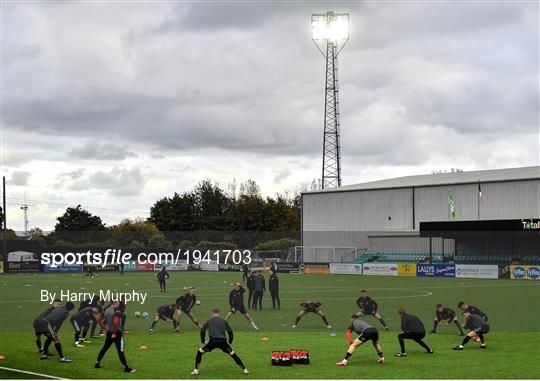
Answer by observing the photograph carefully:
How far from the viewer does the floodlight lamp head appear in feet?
305

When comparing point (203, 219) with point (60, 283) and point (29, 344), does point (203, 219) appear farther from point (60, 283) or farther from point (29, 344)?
point (29, 344)

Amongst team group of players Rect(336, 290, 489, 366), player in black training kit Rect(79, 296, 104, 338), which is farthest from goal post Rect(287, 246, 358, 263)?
player in black training kit Rect(79, 296, 104, 338)

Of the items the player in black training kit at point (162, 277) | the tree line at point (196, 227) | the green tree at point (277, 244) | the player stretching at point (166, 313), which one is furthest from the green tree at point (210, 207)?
the player stretching at point (166, 313)

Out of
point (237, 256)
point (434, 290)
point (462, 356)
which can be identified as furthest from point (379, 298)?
point (237, 256)

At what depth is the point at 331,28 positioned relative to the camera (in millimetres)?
92875

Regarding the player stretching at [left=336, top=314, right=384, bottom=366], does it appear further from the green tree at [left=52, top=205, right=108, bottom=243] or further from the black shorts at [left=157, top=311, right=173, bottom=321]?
the green tree at [left=52, top=205, right=108, bottom=243]

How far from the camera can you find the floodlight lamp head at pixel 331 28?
9288 cm

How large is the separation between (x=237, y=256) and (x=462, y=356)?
72025 millimetres

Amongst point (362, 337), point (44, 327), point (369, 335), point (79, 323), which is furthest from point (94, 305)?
point (369, 335)

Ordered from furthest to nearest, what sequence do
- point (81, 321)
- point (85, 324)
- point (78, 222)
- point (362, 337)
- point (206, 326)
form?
point (78, 222), point (85, 324), point (81, 321), point (362, 337), point (206, 326)

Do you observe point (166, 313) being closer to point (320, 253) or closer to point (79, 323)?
point (79, 323)

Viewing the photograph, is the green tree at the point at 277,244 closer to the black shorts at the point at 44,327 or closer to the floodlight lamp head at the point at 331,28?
the floodlight lamp head at the point at 331,28

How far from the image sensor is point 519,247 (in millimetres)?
83938

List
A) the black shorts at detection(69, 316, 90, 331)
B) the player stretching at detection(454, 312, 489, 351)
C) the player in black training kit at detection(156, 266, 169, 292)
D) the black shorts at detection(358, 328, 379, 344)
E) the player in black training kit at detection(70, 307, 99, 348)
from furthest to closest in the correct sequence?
the player in black training kit at detection(156, 266, 169, 292) < the black shorts at detection(69, 316, 90, 331) < the player in black training kit at detection(70, 307, 99, 348) < the player stretching at detection(454, 312, 489, 351) < the black shorts at detection(358, 328, 379, 344)
